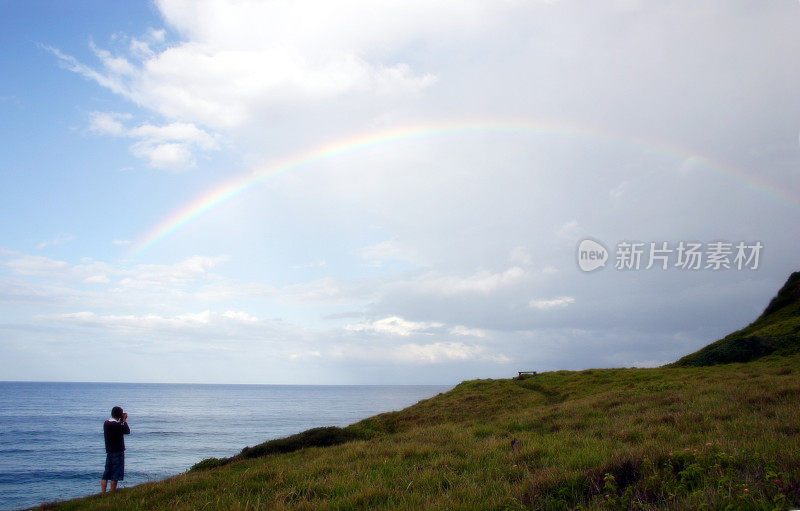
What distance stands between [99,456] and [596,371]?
172 ft

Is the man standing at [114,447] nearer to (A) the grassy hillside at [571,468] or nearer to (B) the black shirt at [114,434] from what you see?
(B) the black shirt at [114,434]

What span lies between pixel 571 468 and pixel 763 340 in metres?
32.9

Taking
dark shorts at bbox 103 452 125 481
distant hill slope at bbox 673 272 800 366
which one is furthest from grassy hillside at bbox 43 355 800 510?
distant hill slope at bbox 673 272 800 366

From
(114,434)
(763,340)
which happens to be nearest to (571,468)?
(114,434)

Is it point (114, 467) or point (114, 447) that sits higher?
point (114, 447)

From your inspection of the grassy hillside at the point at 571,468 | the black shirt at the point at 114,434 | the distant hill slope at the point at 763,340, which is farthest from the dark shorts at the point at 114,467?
the distant hill slope at the point at 763,340

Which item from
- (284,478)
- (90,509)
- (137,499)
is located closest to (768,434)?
A: (284,478)

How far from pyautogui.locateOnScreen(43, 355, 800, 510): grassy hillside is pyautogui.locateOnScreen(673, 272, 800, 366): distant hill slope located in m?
16.6

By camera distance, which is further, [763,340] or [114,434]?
[763,340]

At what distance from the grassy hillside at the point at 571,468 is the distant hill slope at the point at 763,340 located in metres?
16.6

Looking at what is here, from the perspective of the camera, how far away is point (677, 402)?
17250 millimetres

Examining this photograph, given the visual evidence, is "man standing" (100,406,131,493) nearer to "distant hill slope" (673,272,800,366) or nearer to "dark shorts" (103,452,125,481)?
"dark shorts" (103,452,125,481)

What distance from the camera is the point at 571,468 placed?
342 inches

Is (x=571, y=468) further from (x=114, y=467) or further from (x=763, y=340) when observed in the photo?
(x=763, y=340)
